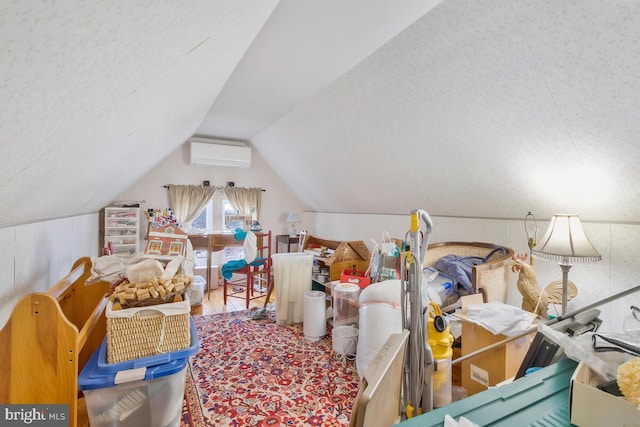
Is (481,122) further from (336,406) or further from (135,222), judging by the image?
(135,222)

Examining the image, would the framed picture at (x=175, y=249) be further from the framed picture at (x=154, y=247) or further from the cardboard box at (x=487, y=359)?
the cardboard box at (x=487, y=359)

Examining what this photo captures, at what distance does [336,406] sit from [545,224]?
2.23 metres

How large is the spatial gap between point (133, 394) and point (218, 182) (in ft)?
14.4

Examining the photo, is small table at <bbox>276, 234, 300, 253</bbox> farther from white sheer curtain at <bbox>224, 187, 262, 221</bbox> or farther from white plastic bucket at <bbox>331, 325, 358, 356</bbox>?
white plastic bucket at <bbox>331, 325, 358, 356</bbox>

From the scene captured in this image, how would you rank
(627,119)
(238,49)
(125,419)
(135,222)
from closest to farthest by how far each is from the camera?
(125,419), (627,119), (238,49), (135,222)

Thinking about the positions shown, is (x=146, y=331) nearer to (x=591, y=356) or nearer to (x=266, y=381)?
(x=266, y=381)

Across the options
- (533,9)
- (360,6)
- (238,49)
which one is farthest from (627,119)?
(238,49)

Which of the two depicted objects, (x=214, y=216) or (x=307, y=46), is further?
(x=214, y=216)

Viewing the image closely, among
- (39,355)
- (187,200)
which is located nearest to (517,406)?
(39,355)

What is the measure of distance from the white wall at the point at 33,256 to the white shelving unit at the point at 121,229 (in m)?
1.21

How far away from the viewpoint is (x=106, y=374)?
1132 millimetres

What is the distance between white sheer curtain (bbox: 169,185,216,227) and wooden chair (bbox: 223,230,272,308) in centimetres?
128

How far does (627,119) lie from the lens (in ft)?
4.97

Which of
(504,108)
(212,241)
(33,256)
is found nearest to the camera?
(33,256)
